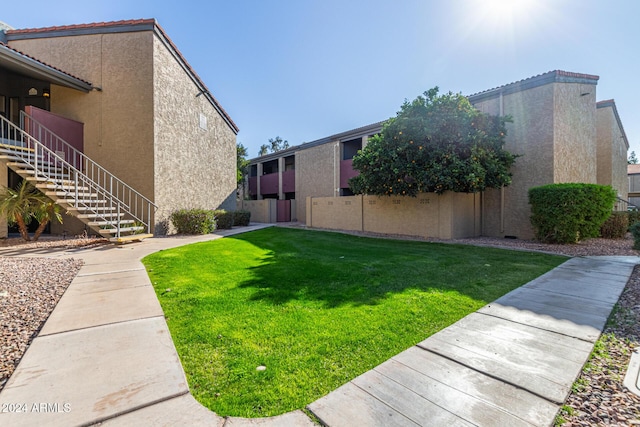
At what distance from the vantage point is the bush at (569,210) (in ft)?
28.5

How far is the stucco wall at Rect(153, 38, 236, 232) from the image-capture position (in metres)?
11.1

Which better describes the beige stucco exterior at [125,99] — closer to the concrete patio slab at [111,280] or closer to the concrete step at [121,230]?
the concrete step at [121,230]

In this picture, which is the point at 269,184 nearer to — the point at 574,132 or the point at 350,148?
the point at 350,148

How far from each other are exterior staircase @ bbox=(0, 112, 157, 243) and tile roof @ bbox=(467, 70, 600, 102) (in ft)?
47.5

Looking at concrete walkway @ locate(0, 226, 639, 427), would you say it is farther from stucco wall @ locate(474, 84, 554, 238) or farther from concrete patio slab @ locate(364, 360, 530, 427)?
stucco wall @ locate(474, 84, 554, 238)

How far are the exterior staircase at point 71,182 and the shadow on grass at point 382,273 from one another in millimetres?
4990

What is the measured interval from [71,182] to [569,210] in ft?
51.2

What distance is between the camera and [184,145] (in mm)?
12883

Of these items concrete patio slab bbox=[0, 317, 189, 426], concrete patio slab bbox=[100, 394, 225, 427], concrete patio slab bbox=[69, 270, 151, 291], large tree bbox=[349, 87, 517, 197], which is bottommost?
concrete patio slab bbox=[100, 394, 225, 427]

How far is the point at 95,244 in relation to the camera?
8.46 metres

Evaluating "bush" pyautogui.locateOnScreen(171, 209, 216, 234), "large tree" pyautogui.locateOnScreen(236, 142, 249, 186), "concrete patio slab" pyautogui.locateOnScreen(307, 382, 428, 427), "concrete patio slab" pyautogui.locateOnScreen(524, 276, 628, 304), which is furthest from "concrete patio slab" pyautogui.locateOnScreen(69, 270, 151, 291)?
"large tree" pyautogui.locateOnScreen(236, 142, 249, 186)

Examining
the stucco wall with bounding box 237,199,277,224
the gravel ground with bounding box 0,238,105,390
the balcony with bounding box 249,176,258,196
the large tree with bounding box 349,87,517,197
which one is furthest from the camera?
the balcony with bounding box 249,176,258,196

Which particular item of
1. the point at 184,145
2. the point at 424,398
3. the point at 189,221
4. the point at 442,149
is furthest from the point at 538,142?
the point at 184,145

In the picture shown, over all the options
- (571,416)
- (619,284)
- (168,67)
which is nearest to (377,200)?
(619,284)
